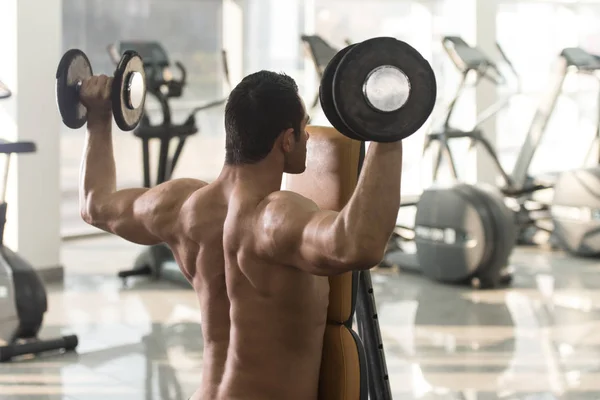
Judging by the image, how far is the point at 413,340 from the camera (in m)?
4.02

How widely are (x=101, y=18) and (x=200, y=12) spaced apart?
1114mm

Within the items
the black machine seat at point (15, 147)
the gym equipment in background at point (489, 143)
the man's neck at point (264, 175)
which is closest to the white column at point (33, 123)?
the black machine seat at point (15, 147)

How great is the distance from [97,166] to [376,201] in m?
0.73

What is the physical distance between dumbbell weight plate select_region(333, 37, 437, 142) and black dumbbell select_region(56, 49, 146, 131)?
1.97 feet

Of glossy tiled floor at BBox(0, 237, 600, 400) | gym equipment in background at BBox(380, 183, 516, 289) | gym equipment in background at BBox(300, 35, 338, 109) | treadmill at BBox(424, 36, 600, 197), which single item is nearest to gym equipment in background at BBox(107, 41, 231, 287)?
glossy tiled floor at BBox(0, 237, 600, 400)

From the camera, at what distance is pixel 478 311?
15.1 feet

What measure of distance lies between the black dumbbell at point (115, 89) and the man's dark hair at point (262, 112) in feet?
0.86

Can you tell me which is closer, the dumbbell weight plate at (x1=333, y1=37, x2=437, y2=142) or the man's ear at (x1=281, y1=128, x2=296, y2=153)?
the dumbbell weight plate at (x1=333, y1=37, x2=437, y2=142)

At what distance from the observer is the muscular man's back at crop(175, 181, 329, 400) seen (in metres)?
1.54

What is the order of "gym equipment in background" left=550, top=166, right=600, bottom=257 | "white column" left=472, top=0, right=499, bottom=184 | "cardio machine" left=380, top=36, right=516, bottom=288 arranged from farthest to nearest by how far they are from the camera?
"white column" left=472, top=0, right=499, bottom=184 < "gym equipment in background" left=550, top=166, right=600, bottom=257 < "cardio machine" left=380, top=36, right=516, bottom=288

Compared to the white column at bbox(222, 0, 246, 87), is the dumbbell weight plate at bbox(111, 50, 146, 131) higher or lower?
lower

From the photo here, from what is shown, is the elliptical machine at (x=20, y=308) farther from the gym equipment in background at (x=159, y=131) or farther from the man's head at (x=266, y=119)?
the man's head at (x=266, y=119)

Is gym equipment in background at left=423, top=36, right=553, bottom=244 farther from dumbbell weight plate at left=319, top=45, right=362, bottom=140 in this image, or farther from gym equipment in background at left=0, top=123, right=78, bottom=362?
dumbbell weight plate at left=319, top=45, right=362, bottom=140

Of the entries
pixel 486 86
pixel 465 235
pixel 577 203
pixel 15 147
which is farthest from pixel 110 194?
pixel 486 86
